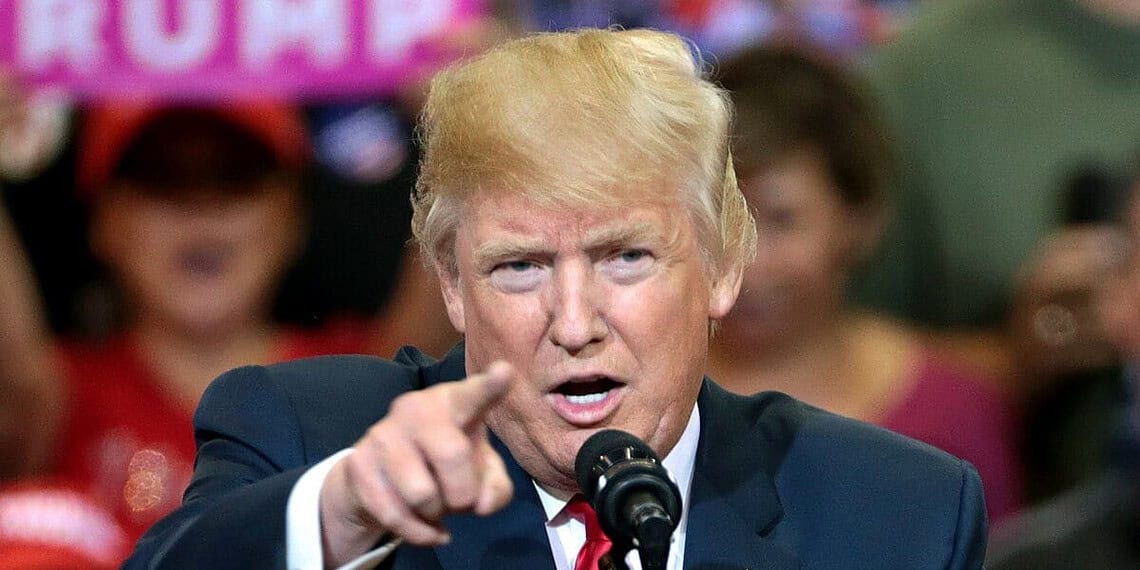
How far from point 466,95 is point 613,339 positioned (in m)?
0.33

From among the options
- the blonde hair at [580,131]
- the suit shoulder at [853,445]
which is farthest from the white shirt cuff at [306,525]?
the suit shoulder at [853,445]

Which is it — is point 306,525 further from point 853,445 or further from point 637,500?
point 853,445

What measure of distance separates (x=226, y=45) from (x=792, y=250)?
120 cm

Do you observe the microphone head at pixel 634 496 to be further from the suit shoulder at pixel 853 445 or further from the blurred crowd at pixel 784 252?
the blurred crowd at pixel 784 252

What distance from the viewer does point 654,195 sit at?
6.66 ft

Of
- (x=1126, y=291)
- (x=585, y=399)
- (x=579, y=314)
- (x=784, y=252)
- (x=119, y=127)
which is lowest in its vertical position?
(x=1126, y=291)

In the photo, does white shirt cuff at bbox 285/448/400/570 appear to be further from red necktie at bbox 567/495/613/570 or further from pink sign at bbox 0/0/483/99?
pink sign at bbox 0/0/483/99

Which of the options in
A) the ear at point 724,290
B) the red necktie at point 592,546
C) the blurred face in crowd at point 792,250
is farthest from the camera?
the blurred face in crowd at point 792,250

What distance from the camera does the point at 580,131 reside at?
199 cm

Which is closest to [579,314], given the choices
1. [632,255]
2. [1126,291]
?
[632,255]

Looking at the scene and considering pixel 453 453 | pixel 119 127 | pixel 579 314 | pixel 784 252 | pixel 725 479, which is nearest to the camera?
pixel 453 453

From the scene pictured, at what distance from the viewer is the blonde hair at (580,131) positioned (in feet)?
6.48

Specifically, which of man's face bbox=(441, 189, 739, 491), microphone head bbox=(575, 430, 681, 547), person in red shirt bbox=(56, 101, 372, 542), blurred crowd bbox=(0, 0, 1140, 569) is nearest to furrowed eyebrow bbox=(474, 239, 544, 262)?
man's face bbox=(441, 189, 739, 491)

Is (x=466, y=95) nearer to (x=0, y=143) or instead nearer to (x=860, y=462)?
(x=860, y=462)
